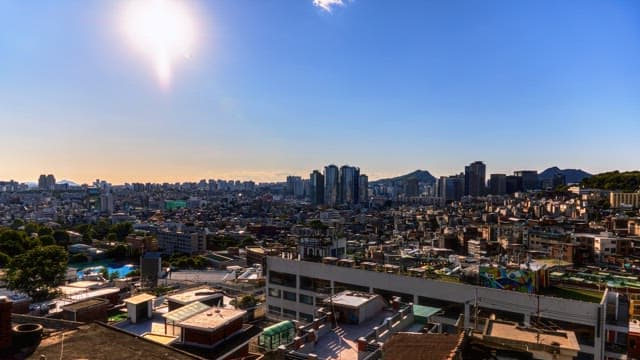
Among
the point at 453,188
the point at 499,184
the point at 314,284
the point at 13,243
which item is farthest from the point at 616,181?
the point at 13,243

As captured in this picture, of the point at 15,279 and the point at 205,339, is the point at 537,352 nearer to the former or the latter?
the point at 205,339

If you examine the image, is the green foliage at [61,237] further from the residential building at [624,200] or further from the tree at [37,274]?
the residential building at [624,200]

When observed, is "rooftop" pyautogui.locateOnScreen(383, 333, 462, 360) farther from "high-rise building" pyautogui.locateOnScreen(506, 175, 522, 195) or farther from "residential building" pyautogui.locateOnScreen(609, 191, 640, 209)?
"high-rise building" pyautogui.locateOnScreen(506, 175, 522, 195)

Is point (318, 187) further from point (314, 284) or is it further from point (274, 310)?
point (314, 284)

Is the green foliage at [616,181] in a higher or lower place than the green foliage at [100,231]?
higher

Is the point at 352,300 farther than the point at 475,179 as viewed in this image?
No

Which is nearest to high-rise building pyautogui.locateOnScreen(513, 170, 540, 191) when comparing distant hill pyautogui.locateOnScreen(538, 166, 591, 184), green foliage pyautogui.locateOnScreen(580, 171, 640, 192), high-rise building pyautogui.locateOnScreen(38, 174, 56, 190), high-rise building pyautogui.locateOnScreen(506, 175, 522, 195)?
high-rise building pyautogui.locateOnScreen(506, 175, 522, 195)

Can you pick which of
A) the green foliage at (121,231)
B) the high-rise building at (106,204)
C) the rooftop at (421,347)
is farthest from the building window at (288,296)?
the high-rise building at (106,204)
